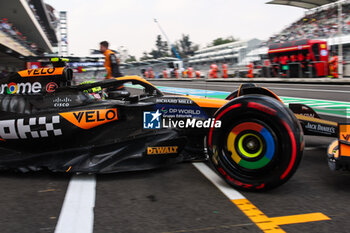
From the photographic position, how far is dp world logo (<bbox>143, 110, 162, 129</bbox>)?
12.3 feet

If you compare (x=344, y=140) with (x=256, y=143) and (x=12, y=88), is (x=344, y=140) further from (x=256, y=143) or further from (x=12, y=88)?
(x=12, y=88)

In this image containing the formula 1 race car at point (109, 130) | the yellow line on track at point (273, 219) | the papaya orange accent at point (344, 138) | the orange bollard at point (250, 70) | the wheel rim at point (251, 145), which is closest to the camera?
the yellow line on track at point (273, 219)

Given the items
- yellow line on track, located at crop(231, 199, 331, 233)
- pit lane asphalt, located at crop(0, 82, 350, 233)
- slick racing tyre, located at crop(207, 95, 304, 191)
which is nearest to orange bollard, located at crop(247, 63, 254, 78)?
pit lane asphalt, located at crop(0, 82, 350, 233)

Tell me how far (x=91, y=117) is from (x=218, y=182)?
1535 mm

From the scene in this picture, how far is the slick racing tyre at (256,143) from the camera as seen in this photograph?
9.41 ft

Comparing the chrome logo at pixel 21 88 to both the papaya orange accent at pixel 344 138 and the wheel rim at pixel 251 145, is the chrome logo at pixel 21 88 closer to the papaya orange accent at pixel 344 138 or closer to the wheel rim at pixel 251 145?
the wheel rim at pixel 251 145

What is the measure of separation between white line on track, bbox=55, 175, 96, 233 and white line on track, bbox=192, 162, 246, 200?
3.77 ft

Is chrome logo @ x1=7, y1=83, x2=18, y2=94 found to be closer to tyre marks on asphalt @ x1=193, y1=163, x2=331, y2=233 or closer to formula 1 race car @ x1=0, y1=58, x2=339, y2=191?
formula 1 race car @ x1=0, y1=58, x2=339, y2=191

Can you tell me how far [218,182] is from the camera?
133 inches

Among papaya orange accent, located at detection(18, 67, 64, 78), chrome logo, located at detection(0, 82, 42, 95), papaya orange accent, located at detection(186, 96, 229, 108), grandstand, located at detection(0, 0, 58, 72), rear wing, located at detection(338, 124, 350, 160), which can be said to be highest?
grandstand, located at detection(0, 0, 58, 72)

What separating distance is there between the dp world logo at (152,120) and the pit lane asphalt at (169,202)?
19.9 inches

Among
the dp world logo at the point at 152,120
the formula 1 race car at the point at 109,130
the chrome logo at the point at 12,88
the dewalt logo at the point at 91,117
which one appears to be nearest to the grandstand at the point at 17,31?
the chrome logo at the point at 12,88

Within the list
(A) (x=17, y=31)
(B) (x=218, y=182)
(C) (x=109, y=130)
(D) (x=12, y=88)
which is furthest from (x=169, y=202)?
(A) (x=17, y=31)

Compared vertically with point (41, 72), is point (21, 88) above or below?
below
